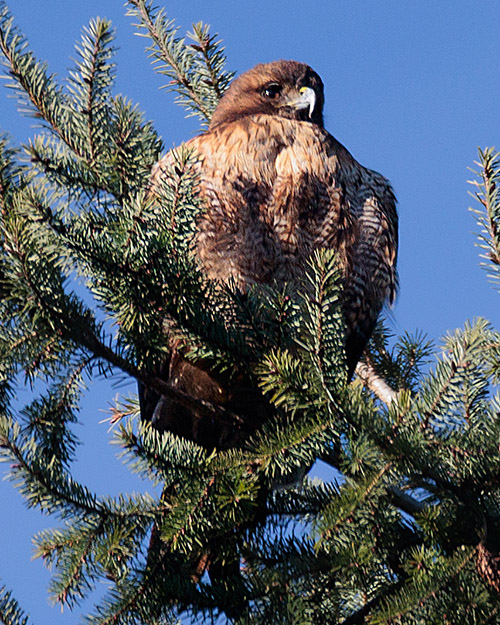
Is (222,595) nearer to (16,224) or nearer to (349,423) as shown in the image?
(349,423)

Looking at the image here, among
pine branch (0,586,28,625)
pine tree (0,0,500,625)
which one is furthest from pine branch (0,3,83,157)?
pine branch (0,586,28,625)

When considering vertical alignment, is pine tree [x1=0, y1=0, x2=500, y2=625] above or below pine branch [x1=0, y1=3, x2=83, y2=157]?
below

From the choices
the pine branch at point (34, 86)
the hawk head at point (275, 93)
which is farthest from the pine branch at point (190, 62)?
the pine branch at point (34, 86)

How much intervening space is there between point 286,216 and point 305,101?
97cm

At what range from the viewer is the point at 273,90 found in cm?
391

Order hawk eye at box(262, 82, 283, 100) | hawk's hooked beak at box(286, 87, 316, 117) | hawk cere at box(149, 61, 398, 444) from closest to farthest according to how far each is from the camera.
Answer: hawk cere at box(149, 61, 398, 444) < hawk's hooked beak at box(286, 87, 316, 117) < hawk eye at box(262, 82, 283, 100)

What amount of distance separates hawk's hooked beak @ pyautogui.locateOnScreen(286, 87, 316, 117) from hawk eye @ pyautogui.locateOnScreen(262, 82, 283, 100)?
9 cm

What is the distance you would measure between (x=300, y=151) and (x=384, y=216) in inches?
17.8

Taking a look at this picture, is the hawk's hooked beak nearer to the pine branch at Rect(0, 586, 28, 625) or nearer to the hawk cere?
the hawk cere

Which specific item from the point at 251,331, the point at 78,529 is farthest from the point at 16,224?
the point at 78,529

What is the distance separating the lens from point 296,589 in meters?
2.05

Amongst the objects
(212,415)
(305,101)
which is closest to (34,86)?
(212,415)

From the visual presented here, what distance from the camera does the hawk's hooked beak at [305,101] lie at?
3738 millimetres

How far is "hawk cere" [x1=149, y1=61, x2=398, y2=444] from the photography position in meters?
3.04
